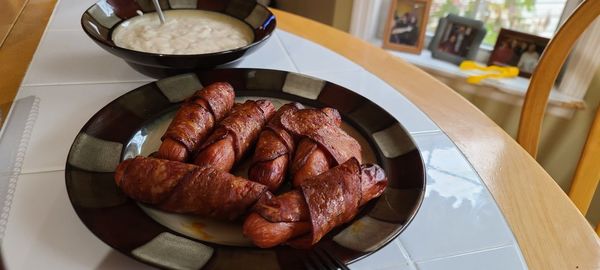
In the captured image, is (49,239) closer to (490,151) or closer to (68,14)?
(490,151)

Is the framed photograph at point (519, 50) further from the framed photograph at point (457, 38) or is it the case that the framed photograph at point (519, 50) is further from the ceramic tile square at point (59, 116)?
the ceramic tile square at point (59, 116)

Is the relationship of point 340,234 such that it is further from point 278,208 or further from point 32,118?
point 32,118

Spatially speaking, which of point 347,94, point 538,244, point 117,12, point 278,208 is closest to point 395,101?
point 347,94

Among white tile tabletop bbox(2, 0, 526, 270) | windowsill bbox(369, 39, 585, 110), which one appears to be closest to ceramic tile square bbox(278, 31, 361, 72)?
white tile tabletop bbox(2, 0, 526, 270)

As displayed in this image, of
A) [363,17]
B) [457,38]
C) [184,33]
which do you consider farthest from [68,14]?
[457,38]

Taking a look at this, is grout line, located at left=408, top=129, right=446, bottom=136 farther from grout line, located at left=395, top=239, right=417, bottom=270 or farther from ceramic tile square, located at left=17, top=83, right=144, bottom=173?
ceramic tile square, located at left=17, top=83, right=144, bottom=173

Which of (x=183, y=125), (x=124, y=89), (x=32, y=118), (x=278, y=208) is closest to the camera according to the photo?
(x=278, y=208)

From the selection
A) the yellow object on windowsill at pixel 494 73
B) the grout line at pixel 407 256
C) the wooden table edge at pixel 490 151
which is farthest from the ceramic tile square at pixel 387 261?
the yellow object on windowsill at pixel 494 73
